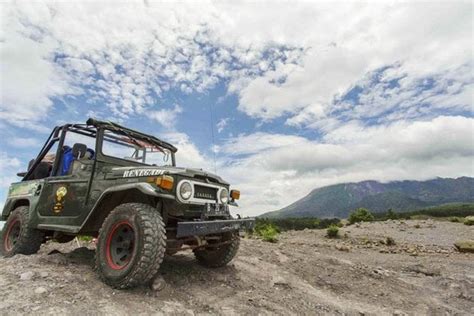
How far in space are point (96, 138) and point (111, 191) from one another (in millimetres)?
1682

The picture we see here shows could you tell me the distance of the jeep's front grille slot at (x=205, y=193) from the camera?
221 inches

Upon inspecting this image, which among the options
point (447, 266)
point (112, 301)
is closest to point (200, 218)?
point (112, 301)

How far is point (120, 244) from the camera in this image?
5.27 m

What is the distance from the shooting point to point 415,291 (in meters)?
7.17

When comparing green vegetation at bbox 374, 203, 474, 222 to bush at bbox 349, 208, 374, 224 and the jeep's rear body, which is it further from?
the jeep's rear body

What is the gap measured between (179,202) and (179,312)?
1614mm

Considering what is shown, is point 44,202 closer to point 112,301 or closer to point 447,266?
point 112,301

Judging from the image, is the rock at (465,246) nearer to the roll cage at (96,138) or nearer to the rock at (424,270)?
the rock at (424,270)

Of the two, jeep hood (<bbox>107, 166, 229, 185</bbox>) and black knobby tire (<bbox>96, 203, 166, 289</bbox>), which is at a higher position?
jeep hood (<bbox>107, 166, 229, 185</bbox>)

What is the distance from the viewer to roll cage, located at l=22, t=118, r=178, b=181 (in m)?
6.60

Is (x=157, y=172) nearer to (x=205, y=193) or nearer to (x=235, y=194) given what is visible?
(x=205, y=193)

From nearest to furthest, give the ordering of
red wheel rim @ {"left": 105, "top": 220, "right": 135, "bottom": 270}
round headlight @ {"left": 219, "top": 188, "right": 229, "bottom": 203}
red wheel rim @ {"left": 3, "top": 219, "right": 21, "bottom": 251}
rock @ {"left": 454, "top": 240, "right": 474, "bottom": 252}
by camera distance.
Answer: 1. red wheel rim @ {"left": 105, "top": 220, "right": 135, "bottom": 270}
2. round headlight @ {"left": 219, "top": 188, "right": 229, "bottom": 203}
3. red wheel rim @ {"left": 3, "top": 219, "right": 21, "bottom": 251}
4. rock @ {"left": 454, "top": 240, "right": 474, "bottom": 252}

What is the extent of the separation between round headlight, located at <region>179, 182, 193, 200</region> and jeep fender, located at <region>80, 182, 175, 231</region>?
0.54 feet

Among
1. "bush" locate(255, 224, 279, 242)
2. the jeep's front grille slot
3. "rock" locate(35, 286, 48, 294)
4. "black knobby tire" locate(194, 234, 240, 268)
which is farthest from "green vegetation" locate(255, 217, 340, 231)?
"rock" locate(35, 286, 48, 294)
